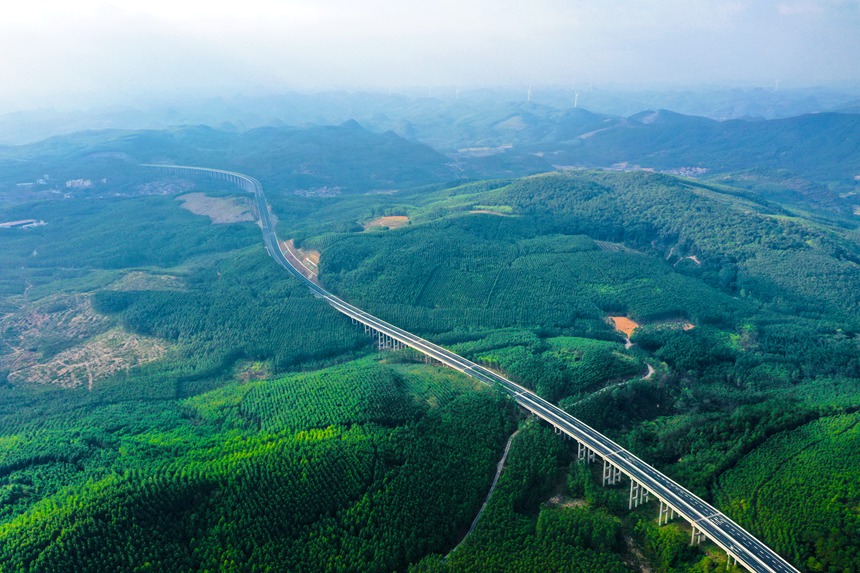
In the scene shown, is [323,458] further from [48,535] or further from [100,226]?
[100,226]

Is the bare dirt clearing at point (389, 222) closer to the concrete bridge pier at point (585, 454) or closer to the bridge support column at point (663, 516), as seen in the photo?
the concrete bridge pier at point (585, 454)

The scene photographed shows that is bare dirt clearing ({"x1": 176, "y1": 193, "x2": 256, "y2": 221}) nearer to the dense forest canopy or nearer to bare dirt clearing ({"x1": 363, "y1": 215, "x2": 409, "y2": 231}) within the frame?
the dense forest canopy

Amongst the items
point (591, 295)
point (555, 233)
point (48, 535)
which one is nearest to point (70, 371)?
point (48, 535)

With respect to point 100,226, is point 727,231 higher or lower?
higher

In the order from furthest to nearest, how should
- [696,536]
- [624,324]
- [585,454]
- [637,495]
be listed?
[624,324] → [585,454] → [637,495] → [696,536]

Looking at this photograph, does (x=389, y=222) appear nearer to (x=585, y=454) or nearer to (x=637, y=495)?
(x=585, y=454)

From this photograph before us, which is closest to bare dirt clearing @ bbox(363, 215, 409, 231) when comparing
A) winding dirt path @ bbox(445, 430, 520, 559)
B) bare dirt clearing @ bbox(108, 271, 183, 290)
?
Result: bare dirt clearing @ bbox(108, 271, 183, 290)

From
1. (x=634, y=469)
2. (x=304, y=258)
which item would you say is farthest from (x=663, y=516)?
(x=304, y=258)

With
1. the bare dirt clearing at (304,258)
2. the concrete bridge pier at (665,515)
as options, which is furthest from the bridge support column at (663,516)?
the bare dirt clearing at (304,258)
